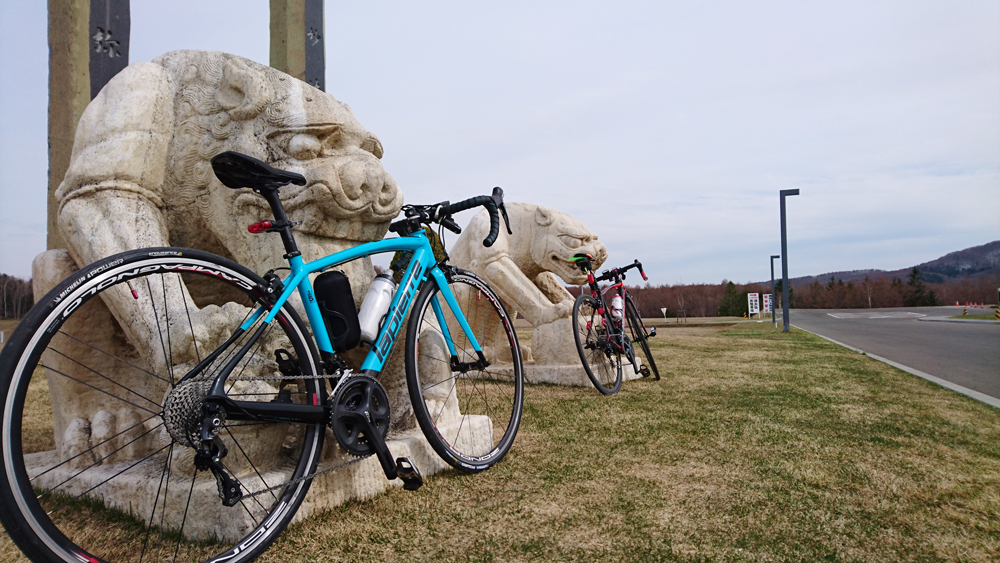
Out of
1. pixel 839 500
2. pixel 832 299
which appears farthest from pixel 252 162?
pixel 832 299

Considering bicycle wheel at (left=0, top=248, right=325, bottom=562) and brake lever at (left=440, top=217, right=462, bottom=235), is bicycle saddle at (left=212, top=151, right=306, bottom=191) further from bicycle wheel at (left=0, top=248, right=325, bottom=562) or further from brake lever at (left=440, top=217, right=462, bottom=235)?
brake lever at (left=440, top=217, right=462, bottom=235)

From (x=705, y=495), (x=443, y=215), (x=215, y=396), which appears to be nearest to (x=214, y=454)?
(x=215, y=396)

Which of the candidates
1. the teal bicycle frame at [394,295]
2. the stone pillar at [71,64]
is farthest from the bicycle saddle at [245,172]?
the stone pillar at [71,64]

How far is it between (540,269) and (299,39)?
3.72 m

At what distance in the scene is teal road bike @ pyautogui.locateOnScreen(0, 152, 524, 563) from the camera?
60.6 inches

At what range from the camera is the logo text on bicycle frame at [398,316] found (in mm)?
2236

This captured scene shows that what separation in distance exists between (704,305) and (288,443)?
43.1 meters

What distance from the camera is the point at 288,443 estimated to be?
2.34 meters

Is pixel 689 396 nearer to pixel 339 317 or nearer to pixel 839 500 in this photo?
pixel 839 500

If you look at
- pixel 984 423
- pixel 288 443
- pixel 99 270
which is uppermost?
pixel 99 270

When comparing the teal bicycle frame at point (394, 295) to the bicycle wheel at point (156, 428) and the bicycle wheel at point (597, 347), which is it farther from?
the bicycle wheel at point (597, 347)

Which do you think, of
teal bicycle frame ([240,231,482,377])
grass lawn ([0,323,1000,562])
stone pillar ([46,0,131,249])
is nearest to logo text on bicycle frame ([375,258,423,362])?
teal bicycle frame ([240,231,482,377])

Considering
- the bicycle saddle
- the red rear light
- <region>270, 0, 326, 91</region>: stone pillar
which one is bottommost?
the red rear light

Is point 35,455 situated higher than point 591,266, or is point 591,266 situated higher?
point 591,266
